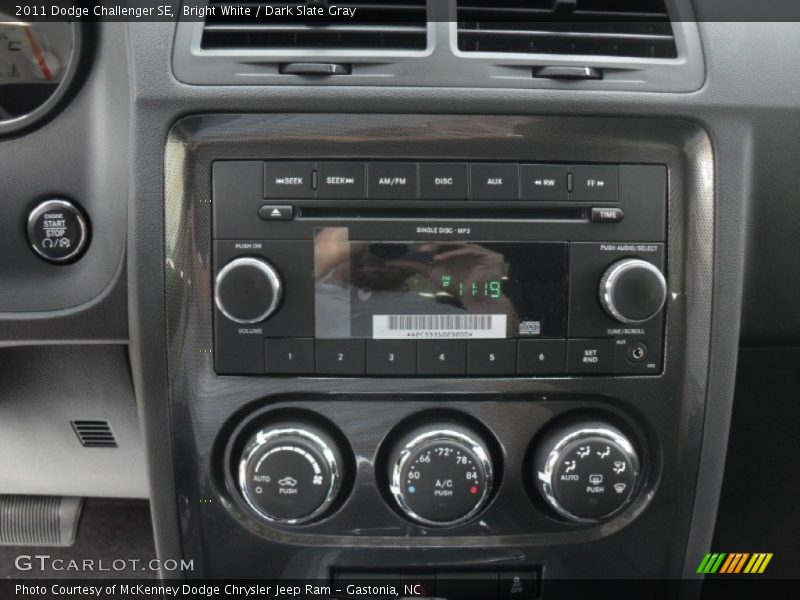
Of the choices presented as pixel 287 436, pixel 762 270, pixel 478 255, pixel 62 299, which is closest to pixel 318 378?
pixel 287 436

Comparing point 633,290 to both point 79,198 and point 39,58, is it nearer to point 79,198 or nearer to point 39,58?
point 79,198

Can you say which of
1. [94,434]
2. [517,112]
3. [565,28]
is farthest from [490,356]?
[94,434]

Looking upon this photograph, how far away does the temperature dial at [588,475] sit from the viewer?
0.84 m

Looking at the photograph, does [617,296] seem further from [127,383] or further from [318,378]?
[127,383]

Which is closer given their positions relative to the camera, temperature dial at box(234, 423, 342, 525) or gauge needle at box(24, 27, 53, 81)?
temperature dial at box(234, 423, 342, 525)

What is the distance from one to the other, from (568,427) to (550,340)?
116 mm

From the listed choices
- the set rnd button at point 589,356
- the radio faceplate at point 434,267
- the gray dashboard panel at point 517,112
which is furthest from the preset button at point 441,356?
the gray dashboard panel at point 517,112

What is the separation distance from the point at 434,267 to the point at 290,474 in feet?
0.96

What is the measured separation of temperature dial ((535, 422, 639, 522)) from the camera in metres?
0.84

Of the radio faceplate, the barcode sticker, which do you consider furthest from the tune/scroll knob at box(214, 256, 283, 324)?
the barcode sticker

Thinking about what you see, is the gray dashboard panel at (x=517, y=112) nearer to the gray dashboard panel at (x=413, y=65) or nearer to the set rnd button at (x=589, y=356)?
the gray dashboard panel at (x=413, y=65)

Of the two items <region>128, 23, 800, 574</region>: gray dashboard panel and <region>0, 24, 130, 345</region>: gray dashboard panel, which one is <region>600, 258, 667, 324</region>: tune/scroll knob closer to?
<region>128, 23, 800, 574</region>: gray dashboard panel

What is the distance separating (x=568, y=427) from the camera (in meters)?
0.88

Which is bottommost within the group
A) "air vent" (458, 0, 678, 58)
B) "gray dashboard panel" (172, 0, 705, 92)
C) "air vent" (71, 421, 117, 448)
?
"air vent" (71, 421, 117, 448)
